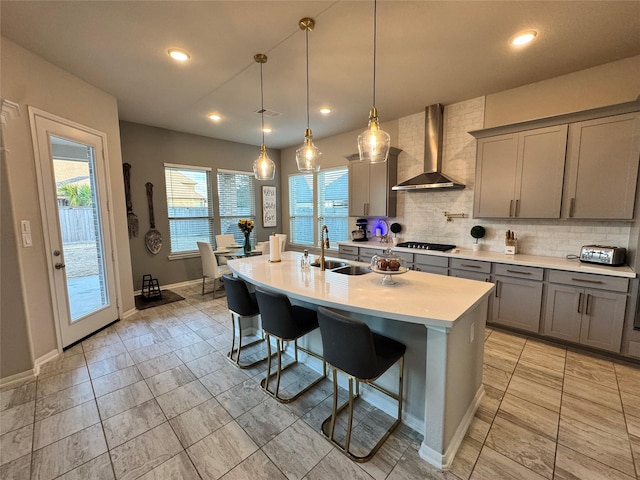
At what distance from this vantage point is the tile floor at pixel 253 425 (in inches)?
61.9

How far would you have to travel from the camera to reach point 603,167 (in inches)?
107

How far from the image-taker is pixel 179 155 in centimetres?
513

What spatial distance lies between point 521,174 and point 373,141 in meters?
2.26

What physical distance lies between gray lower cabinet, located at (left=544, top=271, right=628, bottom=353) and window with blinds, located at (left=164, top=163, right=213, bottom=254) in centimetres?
563

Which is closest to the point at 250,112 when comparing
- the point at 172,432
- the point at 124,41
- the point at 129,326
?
the point at 124,41

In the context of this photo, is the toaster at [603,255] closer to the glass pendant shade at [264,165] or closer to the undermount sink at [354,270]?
the undermount sink at [354,270]

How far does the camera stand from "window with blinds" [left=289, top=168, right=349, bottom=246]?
5562 millimetres

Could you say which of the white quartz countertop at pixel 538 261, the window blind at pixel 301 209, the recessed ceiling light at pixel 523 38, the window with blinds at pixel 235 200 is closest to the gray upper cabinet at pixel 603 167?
the white quartz countertop at pixel 538 261

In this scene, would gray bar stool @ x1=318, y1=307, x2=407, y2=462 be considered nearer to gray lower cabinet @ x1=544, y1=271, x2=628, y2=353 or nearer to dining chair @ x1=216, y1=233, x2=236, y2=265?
gray lower cabinet @ x1=544, y1=271, x2=628, y2=353

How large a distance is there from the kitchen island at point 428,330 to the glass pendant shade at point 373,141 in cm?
103

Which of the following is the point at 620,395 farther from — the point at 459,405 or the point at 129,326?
the point at 129,326

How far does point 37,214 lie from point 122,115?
2.36 m

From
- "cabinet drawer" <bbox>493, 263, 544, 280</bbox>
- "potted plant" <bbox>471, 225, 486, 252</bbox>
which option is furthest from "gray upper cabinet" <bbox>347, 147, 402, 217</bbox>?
"cabinet drawer" <bbox>493, 263, 544, 280</bbox>

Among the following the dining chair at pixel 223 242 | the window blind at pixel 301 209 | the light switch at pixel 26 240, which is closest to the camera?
the light switch at pixel 26 240
